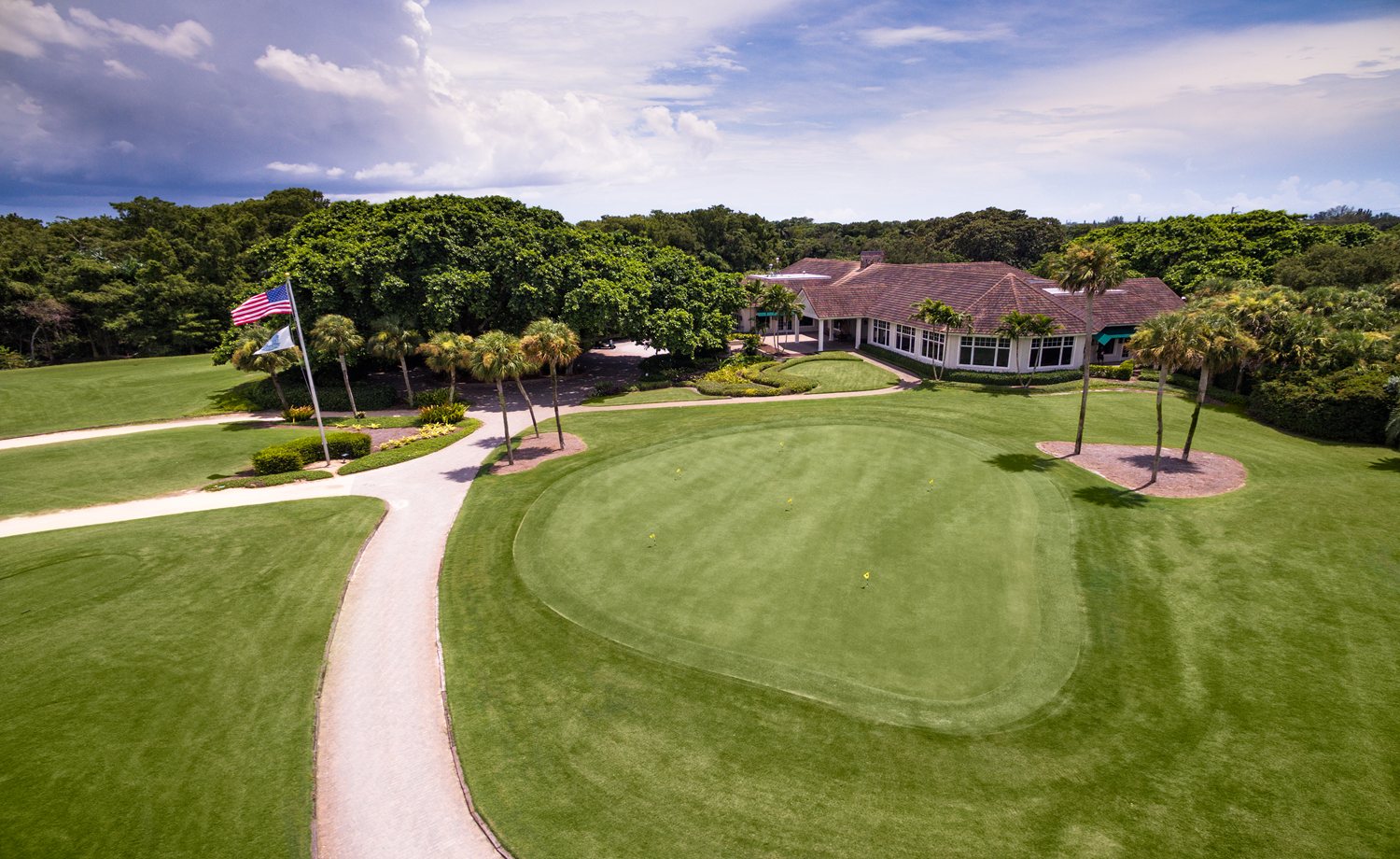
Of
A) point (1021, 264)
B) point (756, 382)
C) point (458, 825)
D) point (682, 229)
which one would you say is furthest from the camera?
point (1021, 264)

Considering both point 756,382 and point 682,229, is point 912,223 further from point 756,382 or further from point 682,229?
point 756,382

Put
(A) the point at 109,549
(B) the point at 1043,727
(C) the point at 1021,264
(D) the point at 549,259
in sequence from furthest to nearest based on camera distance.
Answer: (C) the point at 1021,264
(D) the point at 549,259
(A) the point at 109,549
(B) the point at 1043,727

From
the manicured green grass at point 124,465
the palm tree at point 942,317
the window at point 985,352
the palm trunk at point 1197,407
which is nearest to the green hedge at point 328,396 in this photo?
the manicured green grass at point 124,465

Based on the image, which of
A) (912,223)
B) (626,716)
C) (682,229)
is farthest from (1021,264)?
(626,716)

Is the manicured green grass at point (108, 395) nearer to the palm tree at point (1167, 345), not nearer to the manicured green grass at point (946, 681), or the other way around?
the manicured green grass at point (946, 681)

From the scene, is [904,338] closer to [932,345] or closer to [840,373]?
[932,345]
